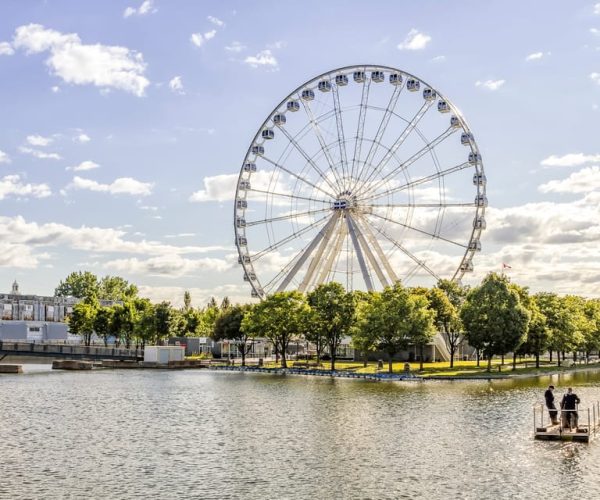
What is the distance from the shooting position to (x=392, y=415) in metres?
67.1

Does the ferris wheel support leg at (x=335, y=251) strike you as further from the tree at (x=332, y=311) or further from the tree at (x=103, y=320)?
the tree at (x=103, y=320)

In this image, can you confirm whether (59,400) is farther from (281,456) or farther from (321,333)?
(321,333)

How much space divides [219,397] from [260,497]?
1894 inches

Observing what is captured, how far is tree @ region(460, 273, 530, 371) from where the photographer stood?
11306cm

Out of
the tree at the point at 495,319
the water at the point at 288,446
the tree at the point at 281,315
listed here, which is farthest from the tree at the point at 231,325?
the water at the point at 288,446

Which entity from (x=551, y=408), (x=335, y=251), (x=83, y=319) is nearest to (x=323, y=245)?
(x=335, y=251)

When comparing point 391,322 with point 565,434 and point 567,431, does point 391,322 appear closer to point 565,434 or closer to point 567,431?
point 567,431

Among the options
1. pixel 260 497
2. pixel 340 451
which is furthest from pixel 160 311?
pixel 260 497

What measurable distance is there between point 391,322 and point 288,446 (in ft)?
214

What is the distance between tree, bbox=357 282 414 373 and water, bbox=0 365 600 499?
957 inches

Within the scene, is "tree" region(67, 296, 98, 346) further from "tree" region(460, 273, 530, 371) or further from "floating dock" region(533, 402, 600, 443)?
"floating dock" region(533, 402, 600, 443)

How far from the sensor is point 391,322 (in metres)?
116

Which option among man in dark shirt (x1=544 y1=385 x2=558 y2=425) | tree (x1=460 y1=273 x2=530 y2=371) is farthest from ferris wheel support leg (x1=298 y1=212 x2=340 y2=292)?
man in dark shirt (x1=544 y1=385 x2=558 y2=425)

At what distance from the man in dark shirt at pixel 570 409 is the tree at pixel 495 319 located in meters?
61.1
